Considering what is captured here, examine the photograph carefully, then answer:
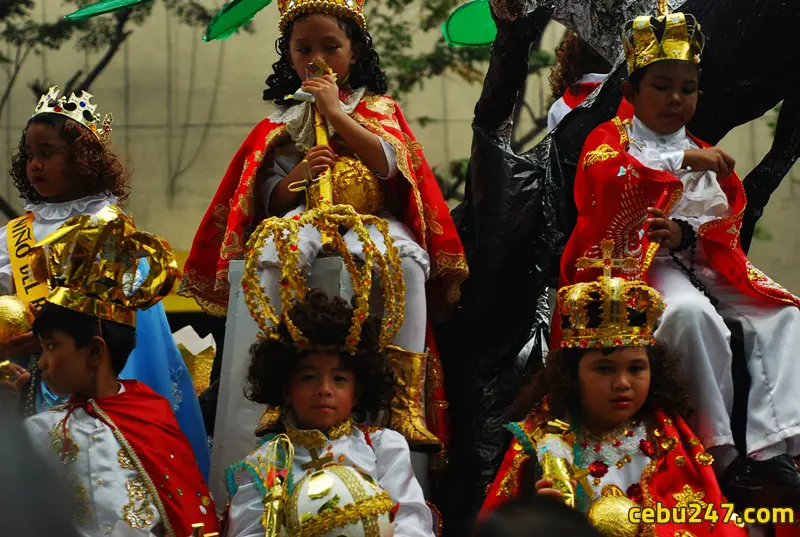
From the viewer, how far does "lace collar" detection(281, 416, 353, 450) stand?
366 centimetres

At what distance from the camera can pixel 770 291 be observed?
14.2 feet

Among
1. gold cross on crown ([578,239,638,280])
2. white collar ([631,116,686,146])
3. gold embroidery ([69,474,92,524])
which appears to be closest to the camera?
gold embroidery ([69,474,92,524])

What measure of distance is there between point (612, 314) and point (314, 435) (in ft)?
3.37

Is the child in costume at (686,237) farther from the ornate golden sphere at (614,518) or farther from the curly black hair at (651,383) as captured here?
the ornate golden sphere at (614,518)

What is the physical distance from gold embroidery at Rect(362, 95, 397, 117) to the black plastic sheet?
1.80 ft

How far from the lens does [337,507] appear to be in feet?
10.5

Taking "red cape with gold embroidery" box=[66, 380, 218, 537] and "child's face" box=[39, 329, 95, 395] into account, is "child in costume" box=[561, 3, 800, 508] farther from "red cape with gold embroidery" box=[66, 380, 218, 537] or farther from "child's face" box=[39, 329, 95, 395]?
"child's face" box=[39, 329, 95, 395]

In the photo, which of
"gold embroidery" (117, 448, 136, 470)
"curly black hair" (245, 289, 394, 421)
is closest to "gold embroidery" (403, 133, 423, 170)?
"curly black hair" (245, 289, 394, 421)

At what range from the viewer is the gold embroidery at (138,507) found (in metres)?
3.53

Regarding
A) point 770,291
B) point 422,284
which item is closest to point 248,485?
point 422,284

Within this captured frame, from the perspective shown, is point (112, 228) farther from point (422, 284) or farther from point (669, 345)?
point (669, 345)

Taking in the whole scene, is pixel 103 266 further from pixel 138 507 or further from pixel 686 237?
pixel 686 237

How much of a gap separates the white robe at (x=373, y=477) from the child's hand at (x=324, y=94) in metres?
1.21

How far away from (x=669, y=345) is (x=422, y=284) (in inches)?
33.6
